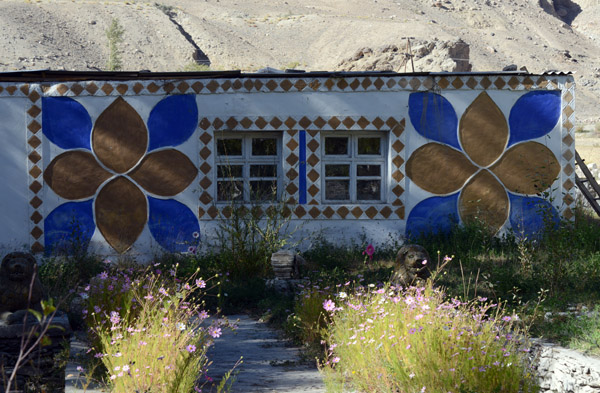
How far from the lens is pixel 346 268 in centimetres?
983

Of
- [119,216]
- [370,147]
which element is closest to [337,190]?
[370,147]

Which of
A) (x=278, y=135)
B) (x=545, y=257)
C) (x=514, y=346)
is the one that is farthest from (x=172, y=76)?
(x=514, y=346)

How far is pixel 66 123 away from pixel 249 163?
2783 mm

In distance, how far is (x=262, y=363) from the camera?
602 cm

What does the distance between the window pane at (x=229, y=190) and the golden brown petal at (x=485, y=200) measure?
3297 millimetres

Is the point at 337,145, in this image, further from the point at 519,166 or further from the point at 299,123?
the point at 519,166

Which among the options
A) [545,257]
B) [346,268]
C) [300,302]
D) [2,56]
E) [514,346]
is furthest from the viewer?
[2,56]

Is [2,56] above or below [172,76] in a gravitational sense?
above

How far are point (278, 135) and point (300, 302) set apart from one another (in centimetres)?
427

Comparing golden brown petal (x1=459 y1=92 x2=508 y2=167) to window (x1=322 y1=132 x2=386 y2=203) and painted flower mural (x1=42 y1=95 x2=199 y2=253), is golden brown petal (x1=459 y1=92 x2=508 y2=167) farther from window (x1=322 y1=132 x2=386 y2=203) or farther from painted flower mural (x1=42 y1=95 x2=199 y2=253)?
painted flower mural (x1=42 y1=95 x2=199 y2=253)

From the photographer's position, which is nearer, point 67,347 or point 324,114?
point 67,347

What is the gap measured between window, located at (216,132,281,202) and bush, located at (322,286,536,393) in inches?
227

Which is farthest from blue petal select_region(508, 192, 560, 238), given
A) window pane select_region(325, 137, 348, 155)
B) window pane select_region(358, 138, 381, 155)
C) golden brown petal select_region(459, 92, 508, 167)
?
window pane select_region(325, 137, 348, 155)

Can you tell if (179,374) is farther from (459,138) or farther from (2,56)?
(2,56)
